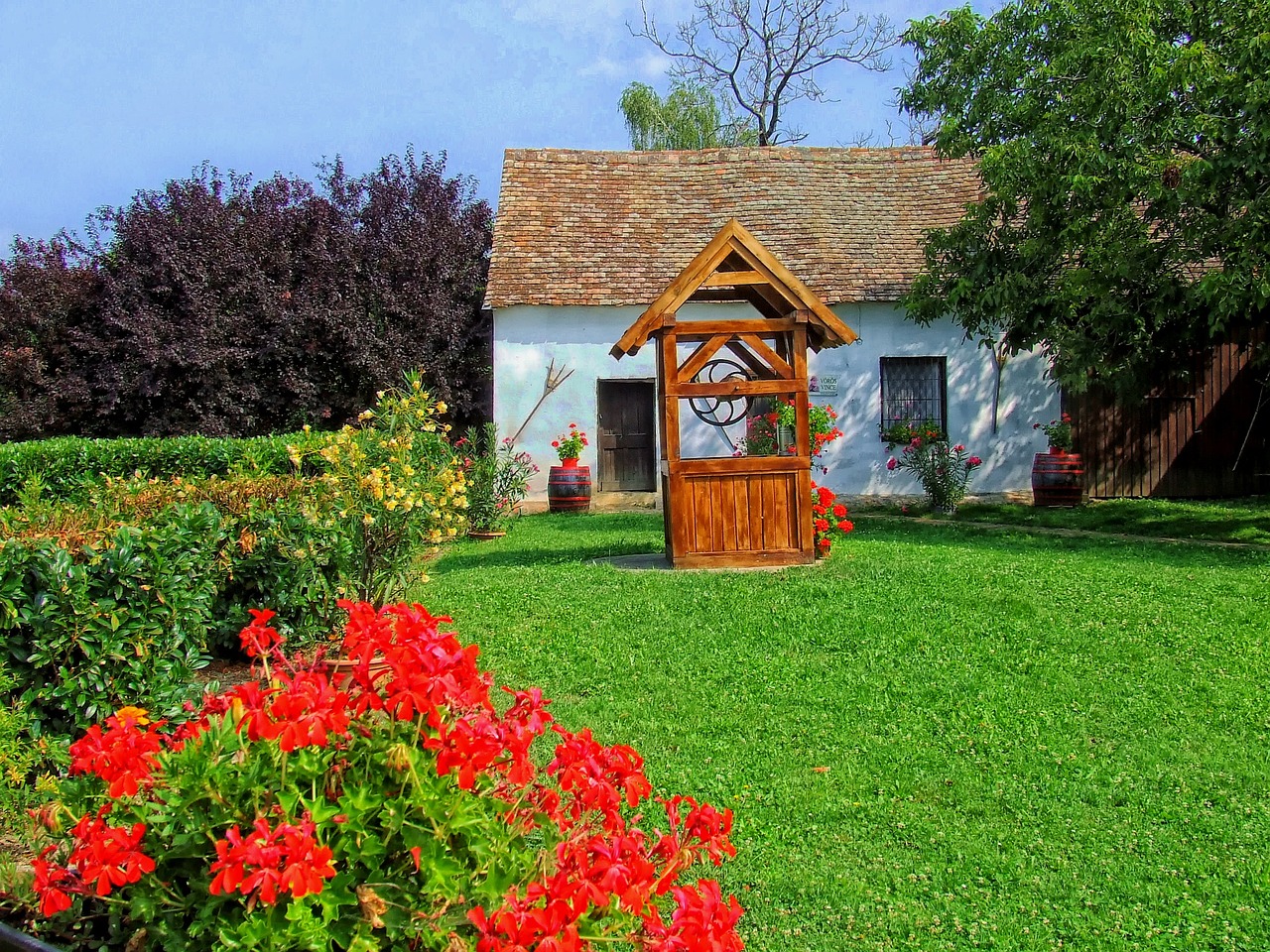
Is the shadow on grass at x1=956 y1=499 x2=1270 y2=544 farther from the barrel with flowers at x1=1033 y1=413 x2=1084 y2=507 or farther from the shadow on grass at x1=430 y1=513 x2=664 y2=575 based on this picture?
the shadow on grass at x1=430 y1=513 x2=664 y2=575

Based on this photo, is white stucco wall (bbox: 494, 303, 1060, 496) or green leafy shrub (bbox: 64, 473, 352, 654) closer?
green leafy shrub (bbox: 64, 473, 352, 654)

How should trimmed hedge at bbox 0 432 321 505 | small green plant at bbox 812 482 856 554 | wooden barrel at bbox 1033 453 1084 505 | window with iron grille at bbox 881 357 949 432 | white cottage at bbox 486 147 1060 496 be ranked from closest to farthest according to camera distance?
small green plant at bbox 812 482 856 554, trimmed hedge at bbox 0 432 321 505, wooden barrel at bbox 1033 453 1084 505, white cottage at bbox 486 147 1060 496, window with iron grille at bbox 881 357 949 432

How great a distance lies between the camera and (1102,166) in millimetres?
10953

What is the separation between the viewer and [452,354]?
711 inches

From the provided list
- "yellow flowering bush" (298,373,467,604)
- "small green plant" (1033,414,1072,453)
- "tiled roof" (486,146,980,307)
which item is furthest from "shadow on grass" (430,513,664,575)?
"small green plant" (1033,414,1072,453)

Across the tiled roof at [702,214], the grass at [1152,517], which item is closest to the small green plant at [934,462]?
the grass at [1152,517]

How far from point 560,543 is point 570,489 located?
387cm

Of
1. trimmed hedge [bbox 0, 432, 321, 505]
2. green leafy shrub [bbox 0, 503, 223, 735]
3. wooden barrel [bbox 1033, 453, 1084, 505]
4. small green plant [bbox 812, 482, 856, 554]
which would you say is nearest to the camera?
green leafy shrub [bbox 0, 503, 223, 735]

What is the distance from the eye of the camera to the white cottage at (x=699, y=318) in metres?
16.1

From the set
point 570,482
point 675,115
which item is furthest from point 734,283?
point 675,115

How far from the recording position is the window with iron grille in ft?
54.1

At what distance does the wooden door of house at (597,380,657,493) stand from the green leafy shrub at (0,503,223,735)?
11642 millimetres

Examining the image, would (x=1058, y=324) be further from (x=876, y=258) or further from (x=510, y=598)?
(x=510, y=598)

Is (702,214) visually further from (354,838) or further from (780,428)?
(354,838)
